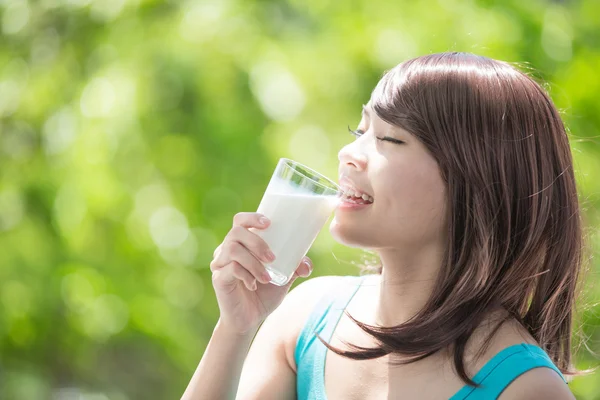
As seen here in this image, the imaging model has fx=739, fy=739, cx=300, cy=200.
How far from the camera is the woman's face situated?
120cm

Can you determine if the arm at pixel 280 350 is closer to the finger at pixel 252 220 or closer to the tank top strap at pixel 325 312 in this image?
the tank top strap at pixel 325 312

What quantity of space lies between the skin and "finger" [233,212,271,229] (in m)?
0.12

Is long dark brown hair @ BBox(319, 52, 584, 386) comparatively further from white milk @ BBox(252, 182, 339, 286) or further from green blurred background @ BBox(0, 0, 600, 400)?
green blurred background @ BBox(0, 0, 600, 400)

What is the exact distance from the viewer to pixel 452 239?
49.0 inches

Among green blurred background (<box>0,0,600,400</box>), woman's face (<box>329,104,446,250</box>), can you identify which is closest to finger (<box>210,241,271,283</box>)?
woman's face (<box>329,104,446,250</box>)

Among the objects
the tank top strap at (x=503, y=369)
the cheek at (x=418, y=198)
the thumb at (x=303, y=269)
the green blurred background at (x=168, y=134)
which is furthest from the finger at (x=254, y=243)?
the green blurred background at (x=168, y=134)

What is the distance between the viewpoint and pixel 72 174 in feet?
9.39

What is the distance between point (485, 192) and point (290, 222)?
327 millimetres

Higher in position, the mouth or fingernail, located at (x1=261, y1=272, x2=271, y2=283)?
the mouth

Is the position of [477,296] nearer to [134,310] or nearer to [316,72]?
[316,72]

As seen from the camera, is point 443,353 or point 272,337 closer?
point 443,353

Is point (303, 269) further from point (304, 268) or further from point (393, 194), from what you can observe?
point (393, 194)

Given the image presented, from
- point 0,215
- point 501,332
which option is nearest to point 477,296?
point 501,332

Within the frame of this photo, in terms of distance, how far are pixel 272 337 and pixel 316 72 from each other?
1395mm
